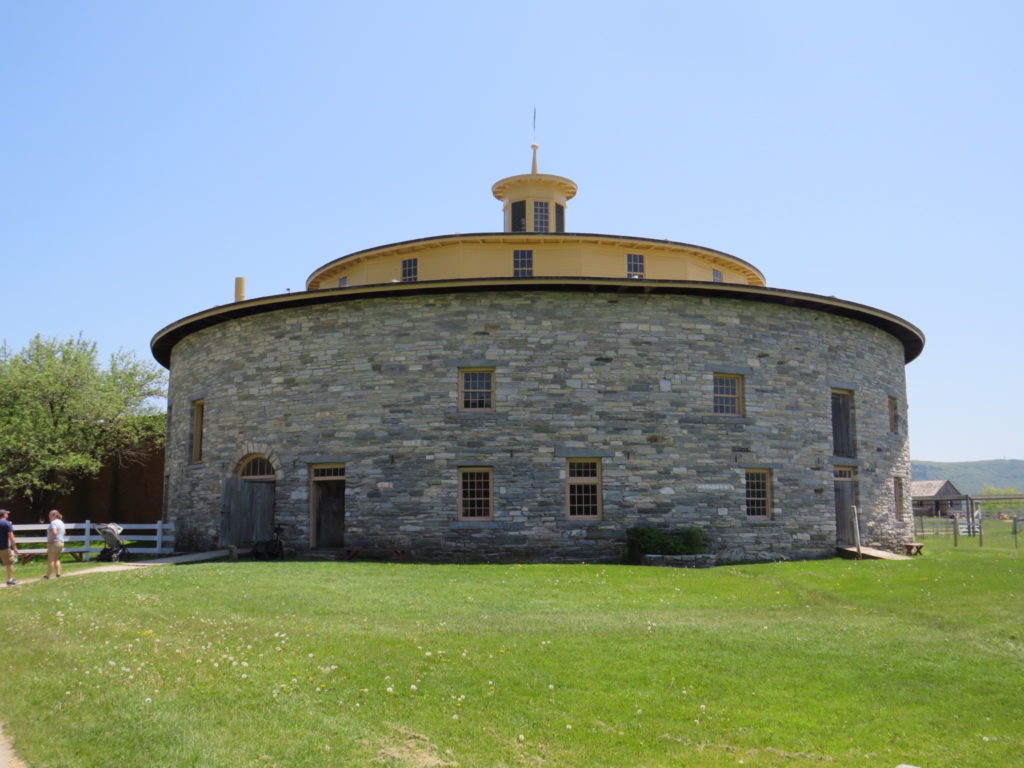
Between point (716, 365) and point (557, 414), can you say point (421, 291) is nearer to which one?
point (557, 414)

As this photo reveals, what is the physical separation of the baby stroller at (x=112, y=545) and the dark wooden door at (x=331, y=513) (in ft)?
16.7

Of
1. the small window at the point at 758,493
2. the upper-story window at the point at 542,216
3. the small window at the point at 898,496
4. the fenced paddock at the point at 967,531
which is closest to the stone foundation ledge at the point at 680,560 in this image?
the small window at the point at 758,493

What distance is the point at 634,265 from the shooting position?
27.0 m

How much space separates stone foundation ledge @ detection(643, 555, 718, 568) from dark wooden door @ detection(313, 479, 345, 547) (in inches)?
363

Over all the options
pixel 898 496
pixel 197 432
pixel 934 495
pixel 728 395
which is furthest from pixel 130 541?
pixel 934 495

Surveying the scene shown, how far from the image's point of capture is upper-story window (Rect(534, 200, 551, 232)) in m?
30.0

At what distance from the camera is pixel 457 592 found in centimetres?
1581

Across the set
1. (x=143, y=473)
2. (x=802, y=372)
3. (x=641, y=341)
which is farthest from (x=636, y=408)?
(x=143, y=473)

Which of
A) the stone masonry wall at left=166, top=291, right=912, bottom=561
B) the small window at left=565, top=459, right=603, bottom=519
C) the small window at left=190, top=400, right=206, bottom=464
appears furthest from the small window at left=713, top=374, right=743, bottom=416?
the small window at left=190, top=400, right=206, bottom=464

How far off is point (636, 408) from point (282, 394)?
9317 millimetres

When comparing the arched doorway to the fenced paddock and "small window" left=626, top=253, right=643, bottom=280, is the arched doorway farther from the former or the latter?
the fenced paddock

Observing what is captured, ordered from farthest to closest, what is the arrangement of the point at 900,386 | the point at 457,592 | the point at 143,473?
Answer: the point at 143,473 → the point at 900,386 → the point at 457,592

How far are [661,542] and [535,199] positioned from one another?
13656 millimetres

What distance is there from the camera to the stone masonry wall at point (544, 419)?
2192cm
